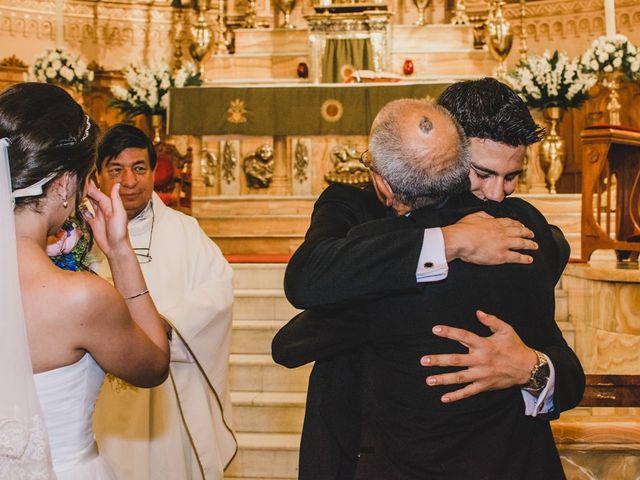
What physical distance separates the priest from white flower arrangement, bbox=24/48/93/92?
21.2 feet

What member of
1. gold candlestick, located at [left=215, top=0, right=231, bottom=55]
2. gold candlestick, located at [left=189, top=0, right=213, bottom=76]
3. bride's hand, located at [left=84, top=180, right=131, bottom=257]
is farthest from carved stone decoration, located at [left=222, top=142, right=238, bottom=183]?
bride's hand, located at [left=84, top=180, right=131, bottom=257]

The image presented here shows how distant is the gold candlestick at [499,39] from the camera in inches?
403

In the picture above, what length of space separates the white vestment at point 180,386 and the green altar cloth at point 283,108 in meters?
5.20

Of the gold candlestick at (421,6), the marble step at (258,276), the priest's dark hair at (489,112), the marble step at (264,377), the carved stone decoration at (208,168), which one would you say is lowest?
the marble step at (264,377)

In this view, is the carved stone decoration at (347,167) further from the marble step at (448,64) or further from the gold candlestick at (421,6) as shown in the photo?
the gold candlestick at (421,6)

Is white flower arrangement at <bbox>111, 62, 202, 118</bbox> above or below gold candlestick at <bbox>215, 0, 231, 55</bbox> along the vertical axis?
below

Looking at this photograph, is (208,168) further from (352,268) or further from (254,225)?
(352,268)

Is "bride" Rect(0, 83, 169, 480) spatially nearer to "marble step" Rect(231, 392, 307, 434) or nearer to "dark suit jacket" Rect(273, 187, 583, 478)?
"dark suit jacket" Rect(273, 187, 583, 478)

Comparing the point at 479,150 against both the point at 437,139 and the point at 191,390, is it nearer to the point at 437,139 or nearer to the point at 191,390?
the point at 437,139

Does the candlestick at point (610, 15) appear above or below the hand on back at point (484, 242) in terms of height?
above

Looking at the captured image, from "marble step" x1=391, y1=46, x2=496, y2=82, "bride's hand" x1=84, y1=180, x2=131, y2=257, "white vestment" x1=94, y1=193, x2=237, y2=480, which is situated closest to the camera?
"bride's hand" x1=84, y1=180, x2=131, y2=257

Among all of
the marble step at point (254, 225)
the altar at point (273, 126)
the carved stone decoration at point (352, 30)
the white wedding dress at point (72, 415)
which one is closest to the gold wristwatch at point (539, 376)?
the white wedding dress at point (72, 415)

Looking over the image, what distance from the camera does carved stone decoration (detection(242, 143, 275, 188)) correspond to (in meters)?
10.4

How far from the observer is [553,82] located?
9.28 meters
